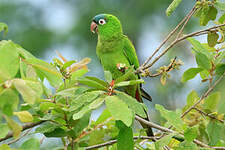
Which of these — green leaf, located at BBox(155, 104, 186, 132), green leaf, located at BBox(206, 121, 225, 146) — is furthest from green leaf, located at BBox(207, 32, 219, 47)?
green leaf, located at BBox(155, 104, 186, 132)

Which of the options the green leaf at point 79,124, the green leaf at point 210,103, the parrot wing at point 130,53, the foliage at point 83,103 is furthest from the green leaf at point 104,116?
the parrot wing at point 130,53

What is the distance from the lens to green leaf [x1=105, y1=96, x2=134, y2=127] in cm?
93

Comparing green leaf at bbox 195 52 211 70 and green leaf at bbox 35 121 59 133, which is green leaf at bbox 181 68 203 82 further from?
green leaf at bbox 35 121 59 133

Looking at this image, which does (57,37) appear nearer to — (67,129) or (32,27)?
(32,27)

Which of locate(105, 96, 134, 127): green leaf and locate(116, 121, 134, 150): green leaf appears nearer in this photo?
locate(105, 96, 134, 127): green leaf

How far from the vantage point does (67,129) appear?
4.20ft

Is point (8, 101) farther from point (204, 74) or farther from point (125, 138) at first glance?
point (204, 74)

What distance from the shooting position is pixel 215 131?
1458mm

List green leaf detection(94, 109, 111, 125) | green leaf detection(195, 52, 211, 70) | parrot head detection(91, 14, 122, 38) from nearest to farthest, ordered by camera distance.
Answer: green leaf detection(94, 109, 111, 125) < green leaf detection(195, 52, 211, 70) < parrot head detection(91, 14, 122, 38)

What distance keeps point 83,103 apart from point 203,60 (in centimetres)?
74

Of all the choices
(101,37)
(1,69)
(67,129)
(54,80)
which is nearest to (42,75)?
(54,80)

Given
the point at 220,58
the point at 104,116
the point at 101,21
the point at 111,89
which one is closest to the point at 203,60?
the point at 220,58

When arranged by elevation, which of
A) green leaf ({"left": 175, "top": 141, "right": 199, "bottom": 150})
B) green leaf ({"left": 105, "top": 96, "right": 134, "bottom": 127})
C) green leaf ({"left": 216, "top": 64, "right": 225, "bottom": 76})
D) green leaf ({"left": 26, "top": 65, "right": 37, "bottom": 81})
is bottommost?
green leaf ({"left": 175, "top": 141, "right": 199, "bottom": 150})

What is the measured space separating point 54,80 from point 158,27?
10656mm
